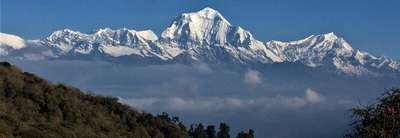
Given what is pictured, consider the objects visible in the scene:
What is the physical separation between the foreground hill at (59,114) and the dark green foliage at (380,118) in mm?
65505

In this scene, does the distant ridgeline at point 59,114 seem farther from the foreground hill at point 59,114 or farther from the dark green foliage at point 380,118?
the dark green foliage at point 380,118

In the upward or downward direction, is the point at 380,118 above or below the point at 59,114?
below

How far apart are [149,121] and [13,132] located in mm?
65095

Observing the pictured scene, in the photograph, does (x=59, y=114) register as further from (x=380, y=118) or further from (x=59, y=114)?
(x=380, y=118)

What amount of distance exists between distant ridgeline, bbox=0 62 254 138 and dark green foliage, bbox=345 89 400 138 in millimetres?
65530

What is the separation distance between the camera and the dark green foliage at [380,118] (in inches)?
1094

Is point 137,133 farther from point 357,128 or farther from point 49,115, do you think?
point 357,128

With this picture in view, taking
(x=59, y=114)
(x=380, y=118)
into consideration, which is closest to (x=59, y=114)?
(x=59, y=114)

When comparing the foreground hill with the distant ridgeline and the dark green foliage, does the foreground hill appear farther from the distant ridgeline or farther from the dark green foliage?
the dark green foliage

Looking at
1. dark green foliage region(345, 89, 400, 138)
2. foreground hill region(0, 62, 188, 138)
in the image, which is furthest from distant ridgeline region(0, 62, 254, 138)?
dark green foliage region(345, 89, 400, 138)

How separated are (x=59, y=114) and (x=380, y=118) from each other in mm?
100263

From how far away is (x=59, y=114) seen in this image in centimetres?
12525

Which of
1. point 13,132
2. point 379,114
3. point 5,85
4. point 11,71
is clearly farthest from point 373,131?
point 11,71

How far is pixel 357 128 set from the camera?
29.0 metres
